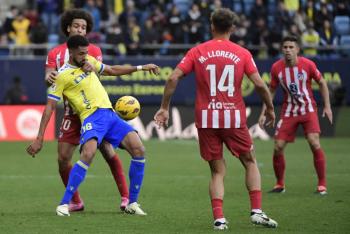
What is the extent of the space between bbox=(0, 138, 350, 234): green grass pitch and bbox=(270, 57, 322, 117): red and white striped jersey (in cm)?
117

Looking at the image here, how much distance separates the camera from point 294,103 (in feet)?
44.6

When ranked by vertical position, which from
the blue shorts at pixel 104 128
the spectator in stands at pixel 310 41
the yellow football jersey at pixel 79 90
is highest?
the spectator in stands at pixel 310 41

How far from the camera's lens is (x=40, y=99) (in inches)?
1032

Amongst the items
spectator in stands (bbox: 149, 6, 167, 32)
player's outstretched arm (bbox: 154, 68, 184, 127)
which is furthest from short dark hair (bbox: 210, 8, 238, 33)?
spectator in stands (bbox: 149, 6, 167, 32)

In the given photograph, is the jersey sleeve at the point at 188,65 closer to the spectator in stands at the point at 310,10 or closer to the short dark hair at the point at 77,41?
the short dark hair at the point at 77,41

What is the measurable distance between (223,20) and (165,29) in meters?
18.0

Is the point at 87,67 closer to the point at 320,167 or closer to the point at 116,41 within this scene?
the point at 320,167

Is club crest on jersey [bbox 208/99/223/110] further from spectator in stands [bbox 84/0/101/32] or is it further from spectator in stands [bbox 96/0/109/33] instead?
spectator in stands [bbox 96/0/109/33]

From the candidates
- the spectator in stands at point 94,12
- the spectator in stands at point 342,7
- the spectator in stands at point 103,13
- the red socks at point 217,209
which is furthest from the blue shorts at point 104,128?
the spectator in stands at point 103,13

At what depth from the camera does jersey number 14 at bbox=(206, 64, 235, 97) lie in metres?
9.16

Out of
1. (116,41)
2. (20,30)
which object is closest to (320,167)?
(116,41)

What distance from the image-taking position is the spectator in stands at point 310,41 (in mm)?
25155

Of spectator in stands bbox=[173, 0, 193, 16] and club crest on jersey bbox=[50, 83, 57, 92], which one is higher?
spectator in stands bbox=[173, 0, 193, 16]

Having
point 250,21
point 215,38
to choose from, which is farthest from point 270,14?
point 215,38
